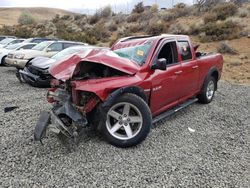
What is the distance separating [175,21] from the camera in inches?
1079

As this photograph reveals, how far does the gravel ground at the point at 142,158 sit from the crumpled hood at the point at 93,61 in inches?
45.5

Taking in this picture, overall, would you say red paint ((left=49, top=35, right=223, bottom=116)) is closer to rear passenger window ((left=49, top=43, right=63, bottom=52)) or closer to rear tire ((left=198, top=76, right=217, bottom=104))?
rear tire ((left=198, top=76, right=217, bottom=104))

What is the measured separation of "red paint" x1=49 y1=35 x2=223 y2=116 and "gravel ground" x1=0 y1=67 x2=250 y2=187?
0.63 meters

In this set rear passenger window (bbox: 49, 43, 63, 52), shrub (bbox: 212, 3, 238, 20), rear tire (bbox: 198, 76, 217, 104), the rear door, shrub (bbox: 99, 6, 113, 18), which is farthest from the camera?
shrub (bbox: 99, 6, 113, 18)

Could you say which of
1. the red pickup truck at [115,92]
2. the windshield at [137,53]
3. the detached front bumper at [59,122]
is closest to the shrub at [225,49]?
the red pickup truck at [115,92]

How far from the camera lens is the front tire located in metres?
4.71

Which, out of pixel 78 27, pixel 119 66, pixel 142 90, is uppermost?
pixel 119 66

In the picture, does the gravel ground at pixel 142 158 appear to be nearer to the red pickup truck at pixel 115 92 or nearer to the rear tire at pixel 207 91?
the red pickup truck at pixel 115 92

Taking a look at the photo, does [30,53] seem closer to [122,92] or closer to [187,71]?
[187,71]

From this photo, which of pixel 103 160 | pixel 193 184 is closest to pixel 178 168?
pixel 193 184

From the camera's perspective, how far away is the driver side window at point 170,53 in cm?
607

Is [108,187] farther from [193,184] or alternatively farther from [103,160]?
[193,184]

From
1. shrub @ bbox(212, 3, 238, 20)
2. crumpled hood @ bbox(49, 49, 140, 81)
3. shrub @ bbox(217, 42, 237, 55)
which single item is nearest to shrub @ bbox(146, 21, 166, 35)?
shrub @ bbox(212, 3, 238, 20)

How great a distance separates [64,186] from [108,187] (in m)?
0.55
